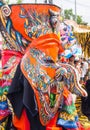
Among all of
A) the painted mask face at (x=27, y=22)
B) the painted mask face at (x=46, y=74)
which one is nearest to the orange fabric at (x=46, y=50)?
the painted mask face at (x=46, y=74)

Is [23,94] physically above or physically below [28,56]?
below

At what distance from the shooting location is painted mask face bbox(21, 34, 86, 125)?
3.67 meters

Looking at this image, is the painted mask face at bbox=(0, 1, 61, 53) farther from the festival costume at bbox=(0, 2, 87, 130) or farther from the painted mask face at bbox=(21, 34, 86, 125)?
the painted mask face at bbox=(21, 34, 86, 125)

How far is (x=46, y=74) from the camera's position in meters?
3.68

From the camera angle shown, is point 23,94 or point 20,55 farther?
point 20,55

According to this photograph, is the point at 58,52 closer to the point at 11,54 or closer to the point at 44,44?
the point at 44,44

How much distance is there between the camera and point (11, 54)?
4027mm

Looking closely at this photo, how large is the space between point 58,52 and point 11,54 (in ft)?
1.45

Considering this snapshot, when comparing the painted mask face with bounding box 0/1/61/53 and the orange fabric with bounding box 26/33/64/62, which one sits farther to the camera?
the painted mask face with bounding box 0/1/61/53

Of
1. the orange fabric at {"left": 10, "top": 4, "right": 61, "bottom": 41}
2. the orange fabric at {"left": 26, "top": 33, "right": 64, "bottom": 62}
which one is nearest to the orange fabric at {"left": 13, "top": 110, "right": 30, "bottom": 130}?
the orange fabric at {"left": 26, "top": 33, "right": 64, "bottom": 62}

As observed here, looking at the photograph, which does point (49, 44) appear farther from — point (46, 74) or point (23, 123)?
point (23, 123)

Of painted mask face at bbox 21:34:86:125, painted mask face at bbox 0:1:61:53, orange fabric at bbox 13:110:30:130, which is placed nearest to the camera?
painted mask face at bbox 21:34:86:125

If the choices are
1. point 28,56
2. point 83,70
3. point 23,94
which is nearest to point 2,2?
point 28,56

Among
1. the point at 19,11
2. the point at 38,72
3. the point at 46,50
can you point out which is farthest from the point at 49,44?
the point at 19,11
